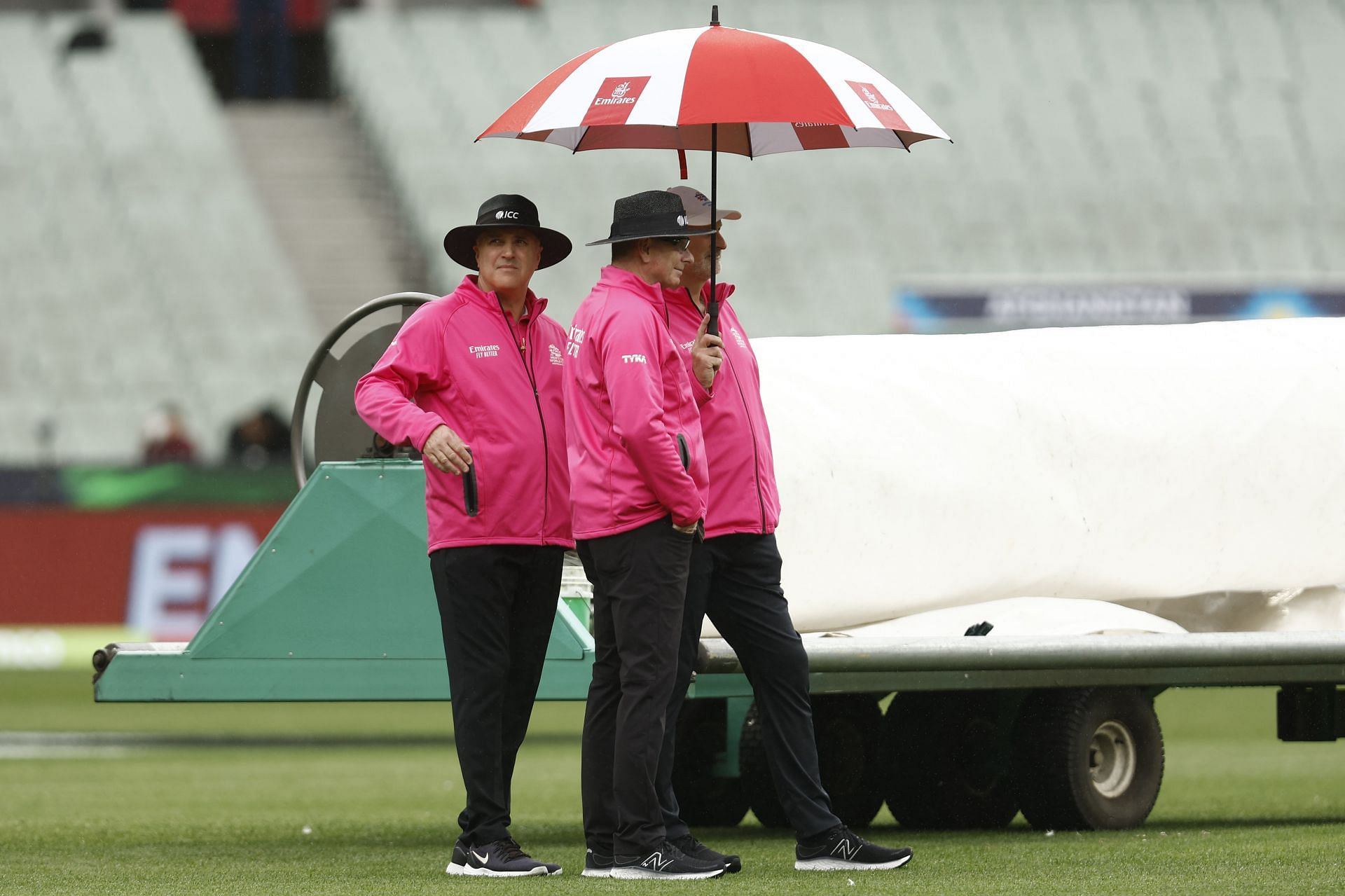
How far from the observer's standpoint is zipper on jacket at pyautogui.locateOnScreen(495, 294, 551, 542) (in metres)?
5.60

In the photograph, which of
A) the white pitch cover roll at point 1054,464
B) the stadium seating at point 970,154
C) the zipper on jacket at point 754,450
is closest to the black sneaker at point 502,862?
the zipper on jacket at point 754,450

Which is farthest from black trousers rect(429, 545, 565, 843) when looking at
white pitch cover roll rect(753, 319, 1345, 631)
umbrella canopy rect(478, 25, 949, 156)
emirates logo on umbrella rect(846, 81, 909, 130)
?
white pitch cover roll rect(753, 319, 1345, 631)

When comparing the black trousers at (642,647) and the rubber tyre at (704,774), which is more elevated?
the black trousers at (642,647)

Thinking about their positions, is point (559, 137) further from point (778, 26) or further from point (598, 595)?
point (778, 26)

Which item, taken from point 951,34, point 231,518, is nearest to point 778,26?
point 951,34

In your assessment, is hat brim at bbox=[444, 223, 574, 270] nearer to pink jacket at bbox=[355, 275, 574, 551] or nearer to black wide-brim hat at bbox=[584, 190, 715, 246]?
pink jacket at bbox=[355, 275, 574, 551]

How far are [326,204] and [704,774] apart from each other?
15783mm

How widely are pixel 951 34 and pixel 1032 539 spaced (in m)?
18.4

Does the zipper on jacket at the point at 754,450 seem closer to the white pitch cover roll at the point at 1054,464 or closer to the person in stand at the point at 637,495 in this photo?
the person in stand at the point at 637,495

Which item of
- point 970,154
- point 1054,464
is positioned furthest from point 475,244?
point 970,154

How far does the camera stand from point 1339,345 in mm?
7809

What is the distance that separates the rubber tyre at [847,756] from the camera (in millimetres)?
7594

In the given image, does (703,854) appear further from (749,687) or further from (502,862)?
(749,687)

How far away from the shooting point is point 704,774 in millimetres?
7809
